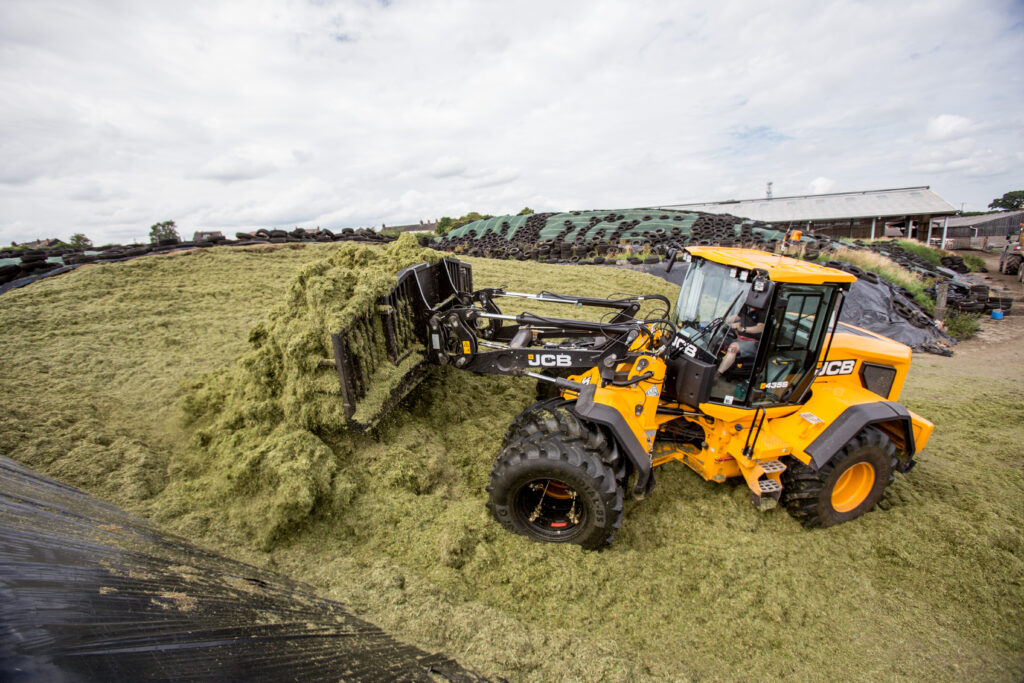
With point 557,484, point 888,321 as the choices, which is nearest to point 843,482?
point 557,484

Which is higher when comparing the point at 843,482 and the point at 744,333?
the point at 744,333

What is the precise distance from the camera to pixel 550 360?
422cm

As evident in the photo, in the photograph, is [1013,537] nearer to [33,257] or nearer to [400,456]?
[400,456]

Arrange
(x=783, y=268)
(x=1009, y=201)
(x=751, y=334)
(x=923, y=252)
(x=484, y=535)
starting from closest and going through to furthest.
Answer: (x=484, y=535) → (x=783, y=268) → (x=751, y=334) → (x=923, y=252) → (x=1009, y=201)

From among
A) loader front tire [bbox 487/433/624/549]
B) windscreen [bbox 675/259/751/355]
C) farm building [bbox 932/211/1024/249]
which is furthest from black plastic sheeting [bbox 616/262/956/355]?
farm building [bbox 932/211/1024/249]

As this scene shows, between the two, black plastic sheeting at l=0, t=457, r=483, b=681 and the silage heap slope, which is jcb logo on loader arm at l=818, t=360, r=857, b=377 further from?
black plastic sheeting at l=0, t=457, r=483, b=681

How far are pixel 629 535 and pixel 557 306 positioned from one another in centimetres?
626

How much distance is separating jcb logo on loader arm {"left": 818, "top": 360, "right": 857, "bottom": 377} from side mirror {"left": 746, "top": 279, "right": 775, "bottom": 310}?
1149 mm

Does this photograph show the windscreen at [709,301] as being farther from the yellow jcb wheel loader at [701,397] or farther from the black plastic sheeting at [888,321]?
the black plastic sheeting at [888,321]

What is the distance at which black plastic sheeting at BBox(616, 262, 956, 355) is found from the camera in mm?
11102

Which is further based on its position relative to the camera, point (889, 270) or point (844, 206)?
point (844, 206)

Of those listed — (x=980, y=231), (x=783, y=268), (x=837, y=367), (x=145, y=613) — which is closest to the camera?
(x=145, y=613)

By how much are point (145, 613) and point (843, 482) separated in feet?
16.6

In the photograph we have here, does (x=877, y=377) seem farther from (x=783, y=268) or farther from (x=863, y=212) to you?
(x=863, y=212)
